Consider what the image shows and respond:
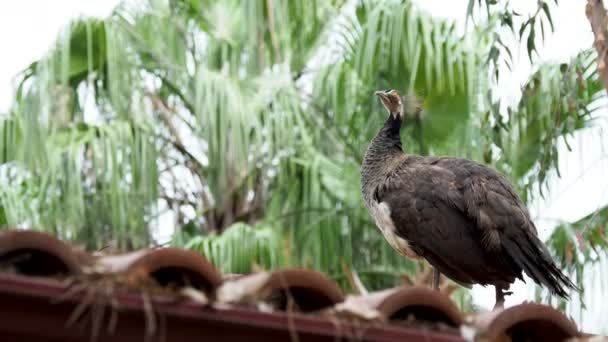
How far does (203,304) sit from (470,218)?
2.68m

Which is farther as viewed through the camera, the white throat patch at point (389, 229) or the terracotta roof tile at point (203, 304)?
the white throat patch at point (389, 229)

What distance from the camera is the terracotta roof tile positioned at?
228 cm

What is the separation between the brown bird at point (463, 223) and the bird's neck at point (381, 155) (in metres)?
0.14

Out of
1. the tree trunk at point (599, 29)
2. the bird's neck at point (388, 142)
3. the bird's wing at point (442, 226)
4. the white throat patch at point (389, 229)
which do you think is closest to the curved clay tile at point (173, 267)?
the bird's wing at point (442, 226)

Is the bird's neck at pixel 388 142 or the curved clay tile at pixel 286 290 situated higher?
the bird's neck at pixel 388 142

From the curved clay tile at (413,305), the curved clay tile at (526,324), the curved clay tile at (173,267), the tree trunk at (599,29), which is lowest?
the curved clay tile at (526,324)

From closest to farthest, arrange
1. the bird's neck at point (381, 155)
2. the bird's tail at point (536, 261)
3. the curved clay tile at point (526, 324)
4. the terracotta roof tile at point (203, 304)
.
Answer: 1. the terracotta roof tile at point (203, 304)
2. the curved clay tile at point (526, 324)
3. the bird's tail at point (536, 261)
4. the bird's neck at point (381, 155)

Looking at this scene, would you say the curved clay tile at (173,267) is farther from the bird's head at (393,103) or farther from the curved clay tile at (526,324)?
the bird's head at (393,103)

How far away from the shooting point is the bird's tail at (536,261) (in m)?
4.47

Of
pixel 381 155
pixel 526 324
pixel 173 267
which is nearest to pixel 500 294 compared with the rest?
pixel 381 155

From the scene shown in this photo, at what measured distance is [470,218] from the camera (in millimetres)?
4875

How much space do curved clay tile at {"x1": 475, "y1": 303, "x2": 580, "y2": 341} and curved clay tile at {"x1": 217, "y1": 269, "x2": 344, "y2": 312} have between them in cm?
37

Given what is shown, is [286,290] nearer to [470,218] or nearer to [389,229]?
[470,218]

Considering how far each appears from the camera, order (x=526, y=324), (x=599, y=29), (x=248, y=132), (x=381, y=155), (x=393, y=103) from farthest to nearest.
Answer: (x=248, y=132) → (x=393, y=103) → (x=381, y=155) → (x=599, y=29) → (x=526, y=324)
